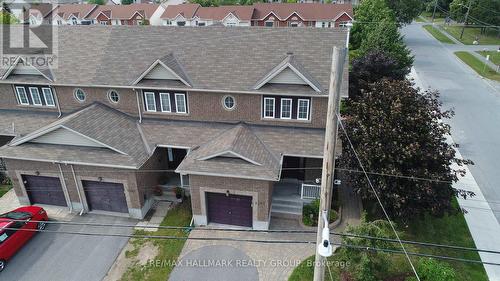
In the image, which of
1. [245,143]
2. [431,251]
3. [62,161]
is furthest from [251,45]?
[431,251]

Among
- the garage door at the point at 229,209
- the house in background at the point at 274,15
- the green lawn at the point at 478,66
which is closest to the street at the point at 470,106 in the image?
the green lawn at the point at 478,66

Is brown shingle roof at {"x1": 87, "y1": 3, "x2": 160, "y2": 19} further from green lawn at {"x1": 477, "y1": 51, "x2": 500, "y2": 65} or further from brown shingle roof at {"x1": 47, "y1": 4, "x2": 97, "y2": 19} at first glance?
green lawn at {"x1": 477, "y1": 51, "x2": 500, "y2": 65}

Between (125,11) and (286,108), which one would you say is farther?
(125,11)

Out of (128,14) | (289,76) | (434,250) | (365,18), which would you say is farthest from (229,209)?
(128,14)

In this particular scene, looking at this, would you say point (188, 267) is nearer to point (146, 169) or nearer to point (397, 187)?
point (146, 169)

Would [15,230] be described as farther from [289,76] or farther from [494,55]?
[494,55]

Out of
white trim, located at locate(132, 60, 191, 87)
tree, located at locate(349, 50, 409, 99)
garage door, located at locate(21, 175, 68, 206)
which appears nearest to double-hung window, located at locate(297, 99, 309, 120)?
white trim, located at locate(132, 60, 191, 87)

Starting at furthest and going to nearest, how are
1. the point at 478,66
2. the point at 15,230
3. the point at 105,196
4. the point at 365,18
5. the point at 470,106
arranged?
1. the point at 365,18
2. the point at 478,66
3. the point at 470,106
4. the point at 105,196
5. the point at 15,230
